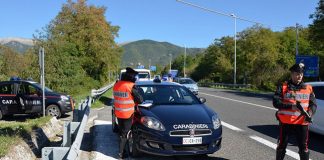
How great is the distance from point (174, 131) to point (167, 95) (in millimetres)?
1989

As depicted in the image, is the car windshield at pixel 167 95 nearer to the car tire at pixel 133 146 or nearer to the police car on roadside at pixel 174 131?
the police car on roadside at pixel 174 131

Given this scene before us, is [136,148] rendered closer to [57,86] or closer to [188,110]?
[188,110]

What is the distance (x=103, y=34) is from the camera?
1688 inches

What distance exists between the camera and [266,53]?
2201 inches

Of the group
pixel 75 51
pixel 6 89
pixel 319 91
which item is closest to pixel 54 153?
pixel 319 91

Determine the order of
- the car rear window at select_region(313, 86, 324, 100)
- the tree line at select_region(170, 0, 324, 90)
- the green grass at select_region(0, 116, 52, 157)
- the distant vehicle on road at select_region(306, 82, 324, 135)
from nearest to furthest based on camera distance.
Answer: the green grass at select_region(0, 116, 52, 157) → the distant vehicle on road at select_region(306, 82, 324, 135) → the car rear window at select_region(313, 86, 324, 100) → the tree line at select_region(170, 0, 324, 90)

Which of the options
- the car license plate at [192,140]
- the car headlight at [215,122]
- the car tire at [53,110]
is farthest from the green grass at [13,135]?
the car tire at [53,110]

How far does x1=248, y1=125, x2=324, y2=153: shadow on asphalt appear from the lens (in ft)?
30.3

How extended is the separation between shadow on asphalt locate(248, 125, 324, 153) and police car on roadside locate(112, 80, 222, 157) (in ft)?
8.69

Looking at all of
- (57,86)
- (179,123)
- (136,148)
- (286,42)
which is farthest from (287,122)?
(286,42)

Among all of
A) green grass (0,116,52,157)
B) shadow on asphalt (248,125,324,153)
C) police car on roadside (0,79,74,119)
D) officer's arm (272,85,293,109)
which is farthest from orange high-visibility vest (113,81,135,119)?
police car on roadside (0,79,74,119)

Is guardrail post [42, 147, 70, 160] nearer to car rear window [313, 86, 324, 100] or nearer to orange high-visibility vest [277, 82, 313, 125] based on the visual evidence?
orange high-visibility vest [277, 82, 313, 125]

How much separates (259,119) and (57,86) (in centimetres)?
1952

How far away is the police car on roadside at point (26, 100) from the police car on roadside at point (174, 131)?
7537 millimetres
